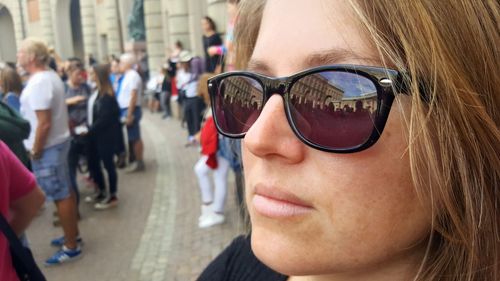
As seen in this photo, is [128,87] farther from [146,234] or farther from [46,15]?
[146,234]

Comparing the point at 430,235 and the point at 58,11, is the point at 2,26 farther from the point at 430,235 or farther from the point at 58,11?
the point at 430,235

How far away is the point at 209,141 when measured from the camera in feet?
14.5

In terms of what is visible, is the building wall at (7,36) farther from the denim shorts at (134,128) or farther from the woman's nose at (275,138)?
the woman's nose at (275,138)

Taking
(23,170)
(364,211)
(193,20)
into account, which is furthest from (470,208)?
(193,20)

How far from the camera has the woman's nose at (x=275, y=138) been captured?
81 centimetres

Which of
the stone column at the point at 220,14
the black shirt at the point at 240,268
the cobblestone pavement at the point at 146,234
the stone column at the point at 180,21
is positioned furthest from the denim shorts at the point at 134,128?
the black shirt at the point at 240,268

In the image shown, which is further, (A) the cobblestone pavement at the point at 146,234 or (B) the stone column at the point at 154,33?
(B) the stone column at the point at 154,33

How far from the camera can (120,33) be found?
1595cm

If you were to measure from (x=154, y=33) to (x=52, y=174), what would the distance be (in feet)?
36.8

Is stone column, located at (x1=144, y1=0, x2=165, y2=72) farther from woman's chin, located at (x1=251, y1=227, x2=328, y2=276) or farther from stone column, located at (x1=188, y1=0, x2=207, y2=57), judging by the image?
woman's chin, located at (x1=251, y1=227, x2=328, y2=276)

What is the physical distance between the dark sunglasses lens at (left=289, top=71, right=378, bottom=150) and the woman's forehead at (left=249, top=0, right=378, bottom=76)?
0.03m

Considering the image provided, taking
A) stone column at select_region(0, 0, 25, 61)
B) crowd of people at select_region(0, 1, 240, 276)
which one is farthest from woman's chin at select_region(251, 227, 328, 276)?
stone column at select_region(0, 0, 25, 61)

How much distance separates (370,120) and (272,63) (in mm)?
232

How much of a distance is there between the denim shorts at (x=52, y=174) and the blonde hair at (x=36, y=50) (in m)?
0.81
